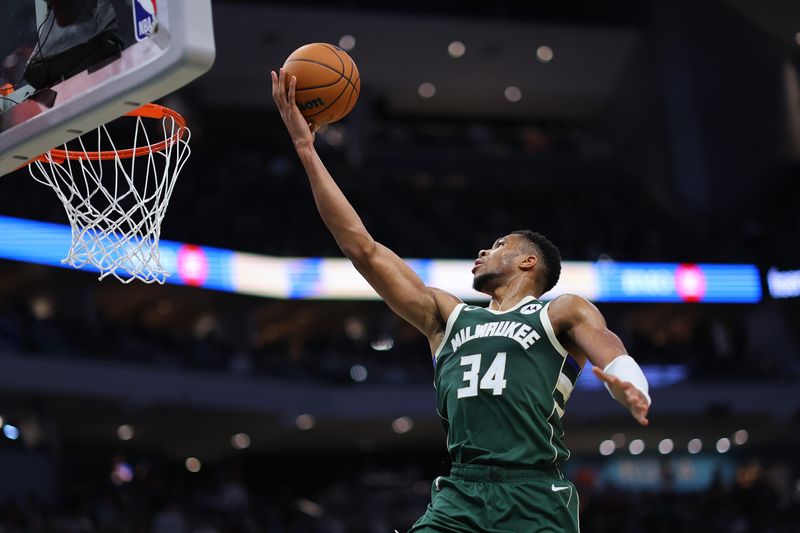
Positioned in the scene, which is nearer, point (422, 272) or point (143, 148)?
point (143, 148)

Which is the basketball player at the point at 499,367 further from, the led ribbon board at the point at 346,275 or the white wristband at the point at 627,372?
the led ribbon board at the point at 346,275

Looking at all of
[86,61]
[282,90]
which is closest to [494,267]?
[282,90]

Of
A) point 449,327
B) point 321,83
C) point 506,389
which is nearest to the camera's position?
point 506,389

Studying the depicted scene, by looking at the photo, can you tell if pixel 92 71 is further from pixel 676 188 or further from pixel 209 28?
pixel 676 188

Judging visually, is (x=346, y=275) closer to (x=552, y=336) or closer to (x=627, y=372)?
(x=552, y=336)

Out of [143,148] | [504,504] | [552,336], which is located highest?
[143,148]

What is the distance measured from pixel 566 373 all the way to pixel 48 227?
627 inches

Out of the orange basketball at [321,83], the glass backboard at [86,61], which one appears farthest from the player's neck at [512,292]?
the glass backboard at [86,61]

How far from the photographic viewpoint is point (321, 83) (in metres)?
4.38

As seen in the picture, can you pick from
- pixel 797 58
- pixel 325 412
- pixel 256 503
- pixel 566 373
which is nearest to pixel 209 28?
pixel 566 373

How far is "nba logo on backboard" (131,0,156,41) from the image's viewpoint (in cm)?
376

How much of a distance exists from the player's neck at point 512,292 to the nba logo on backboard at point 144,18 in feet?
5.02

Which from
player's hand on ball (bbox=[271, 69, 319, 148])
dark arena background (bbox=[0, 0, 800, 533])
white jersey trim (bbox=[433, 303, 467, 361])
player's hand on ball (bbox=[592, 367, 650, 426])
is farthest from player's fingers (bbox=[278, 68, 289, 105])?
dark arena background (bbox=[0, 0, 800, 533])

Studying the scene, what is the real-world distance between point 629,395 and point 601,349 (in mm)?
341
